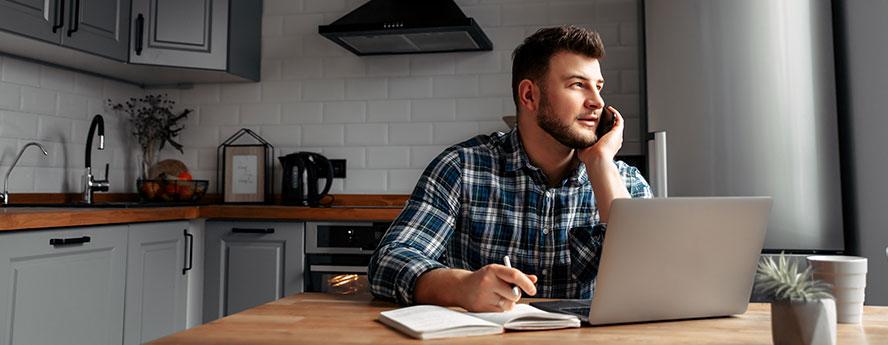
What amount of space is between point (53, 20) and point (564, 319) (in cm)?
248

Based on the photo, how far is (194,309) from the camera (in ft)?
9.26

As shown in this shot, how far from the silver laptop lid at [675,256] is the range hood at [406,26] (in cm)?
199

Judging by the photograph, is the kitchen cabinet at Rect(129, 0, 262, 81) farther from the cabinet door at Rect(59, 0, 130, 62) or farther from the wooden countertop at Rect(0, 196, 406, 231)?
the wooden countertop at Rect(0, 196, 406, 231)

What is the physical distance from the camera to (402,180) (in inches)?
131

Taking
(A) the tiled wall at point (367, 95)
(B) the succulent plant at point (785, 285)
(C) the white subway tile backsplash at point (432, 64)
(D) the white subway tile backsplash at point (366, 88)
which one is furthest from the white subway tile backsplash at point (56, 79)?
(B) the succulent plant at point (785, 285)

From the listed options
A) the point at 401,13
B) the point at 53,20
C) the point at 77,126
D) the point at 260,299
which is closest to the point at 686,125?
the point at 401,13

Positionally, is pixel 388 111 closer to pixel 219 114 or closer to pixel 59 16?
pixel 219 114

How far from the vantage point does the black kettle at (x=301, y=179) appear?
3014 millimetres

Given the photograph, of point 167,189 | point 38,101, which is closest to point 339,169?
point 167,189

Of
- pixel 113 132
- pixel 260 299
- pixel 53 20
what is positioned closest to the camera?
pixel 53 20

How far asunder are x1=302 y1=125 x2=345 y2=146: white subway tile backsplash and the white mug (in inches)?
106

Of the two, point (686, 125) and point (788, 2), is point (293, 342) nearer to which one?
point (686, 125)

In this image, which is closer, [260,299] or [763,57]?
[763,57]

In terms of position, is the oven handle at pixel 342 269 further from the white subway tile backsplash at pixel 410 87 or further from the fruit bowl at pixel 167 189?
the white subway tile backsplash at pixel 410 87
